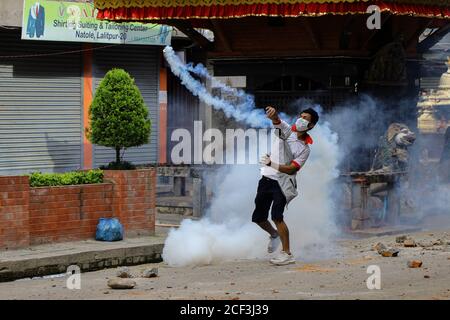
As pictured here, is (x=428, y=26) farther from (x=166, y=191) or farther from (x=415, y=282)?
(x=415, y=282)

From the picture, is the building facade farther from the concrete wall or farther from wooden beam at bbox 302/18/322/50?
wooden beam at bbox 302/18/322/50

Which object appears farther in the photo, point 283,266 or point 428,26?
point 428,26

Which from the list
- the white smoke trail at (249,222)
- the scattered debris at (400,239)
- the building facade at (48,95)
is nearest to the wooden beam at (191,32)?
the white smoke trail at (249,222)

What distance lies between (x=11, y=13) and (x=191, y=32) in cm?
512

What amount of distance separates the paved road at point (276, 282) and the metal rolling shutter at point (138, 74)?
12114 mm

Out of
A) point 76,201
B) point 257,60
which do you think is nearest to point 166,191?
point 257,60

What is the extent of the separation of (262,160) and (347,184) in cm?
384

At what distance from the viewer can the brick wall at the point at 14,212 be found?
12609 millimetres

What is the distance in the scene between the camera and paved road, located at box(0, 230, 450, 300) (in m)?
9.97

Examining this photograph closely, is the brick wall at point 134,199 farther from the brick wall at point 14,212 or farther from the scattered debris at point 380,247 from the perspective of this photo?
the scattered debris at point 380,247

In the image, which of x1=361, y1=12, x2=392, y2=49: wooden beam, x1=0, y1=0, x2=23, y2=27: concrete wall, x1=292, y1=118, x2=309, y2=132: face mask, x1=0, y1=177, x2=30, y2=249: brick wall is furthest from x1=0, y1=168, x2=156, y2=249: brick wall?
x1=0, y1=0, x2=23, y2=27: concrete wall

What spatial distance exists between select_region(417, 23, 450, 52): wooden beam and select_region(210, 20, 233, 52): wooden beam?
3796mm

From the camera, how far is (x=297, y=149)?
12.4 m

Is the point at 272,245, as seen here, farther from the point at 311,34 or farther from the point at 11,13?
the point at 11,13
